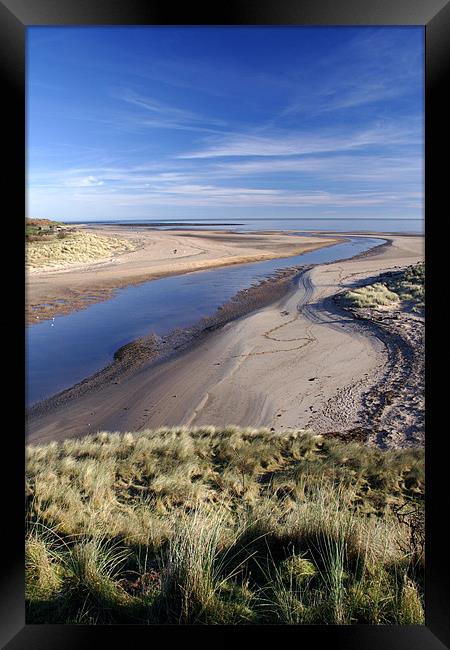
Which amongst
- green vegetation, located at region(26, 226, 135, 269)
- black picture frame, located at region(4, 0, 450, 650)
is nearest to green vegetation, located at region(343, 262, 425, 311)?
black picture frame, located at region(4, 0, 450, 650)

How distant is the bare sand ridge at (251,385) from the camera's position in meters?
6.89

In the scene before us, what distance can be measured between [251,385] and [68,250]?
1594 cm

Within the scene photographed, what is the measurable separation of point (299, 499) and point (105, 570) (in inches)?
85.6

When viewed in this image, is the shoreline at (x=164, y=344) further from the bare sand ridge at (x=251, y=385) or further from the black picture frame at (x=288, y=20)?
the black picture frame at (x=288, y=20)

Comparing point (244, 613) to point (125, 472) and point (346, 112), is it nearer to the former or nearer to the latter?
point (125, 472)

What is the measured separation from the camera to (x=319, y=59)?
32.1m

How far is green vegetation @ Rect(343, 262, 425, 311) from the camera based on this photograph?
1197cm

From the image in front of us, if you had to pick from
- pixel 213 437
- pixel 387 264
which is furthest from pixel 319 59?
pixel 213 437

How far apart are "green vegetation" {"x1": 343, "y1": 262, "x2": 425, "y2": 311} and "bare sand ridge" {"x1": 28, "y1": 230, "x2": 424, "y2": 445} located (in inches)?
61.5

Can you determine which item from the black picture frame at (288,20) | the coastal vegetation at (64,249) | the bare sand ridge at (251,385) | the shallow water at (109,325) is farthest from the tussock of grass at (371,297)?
the coastal vegetation at (64,249)

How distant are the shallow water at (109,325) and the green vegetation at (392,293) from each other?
4051 mm

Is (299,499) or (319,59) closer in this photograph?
(299,499)

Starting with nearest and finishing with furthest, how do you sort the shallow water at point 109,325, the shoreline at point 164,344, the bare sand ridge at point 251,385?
the bare sand ridge at point 251,385 < the shoreline at point 164,344 < the shallow water at point 109,325

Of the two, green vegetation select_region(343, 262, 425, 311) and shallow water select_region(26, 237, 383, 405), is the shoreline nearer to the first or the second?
shallow water select_region(26, 237, 383, 405)
